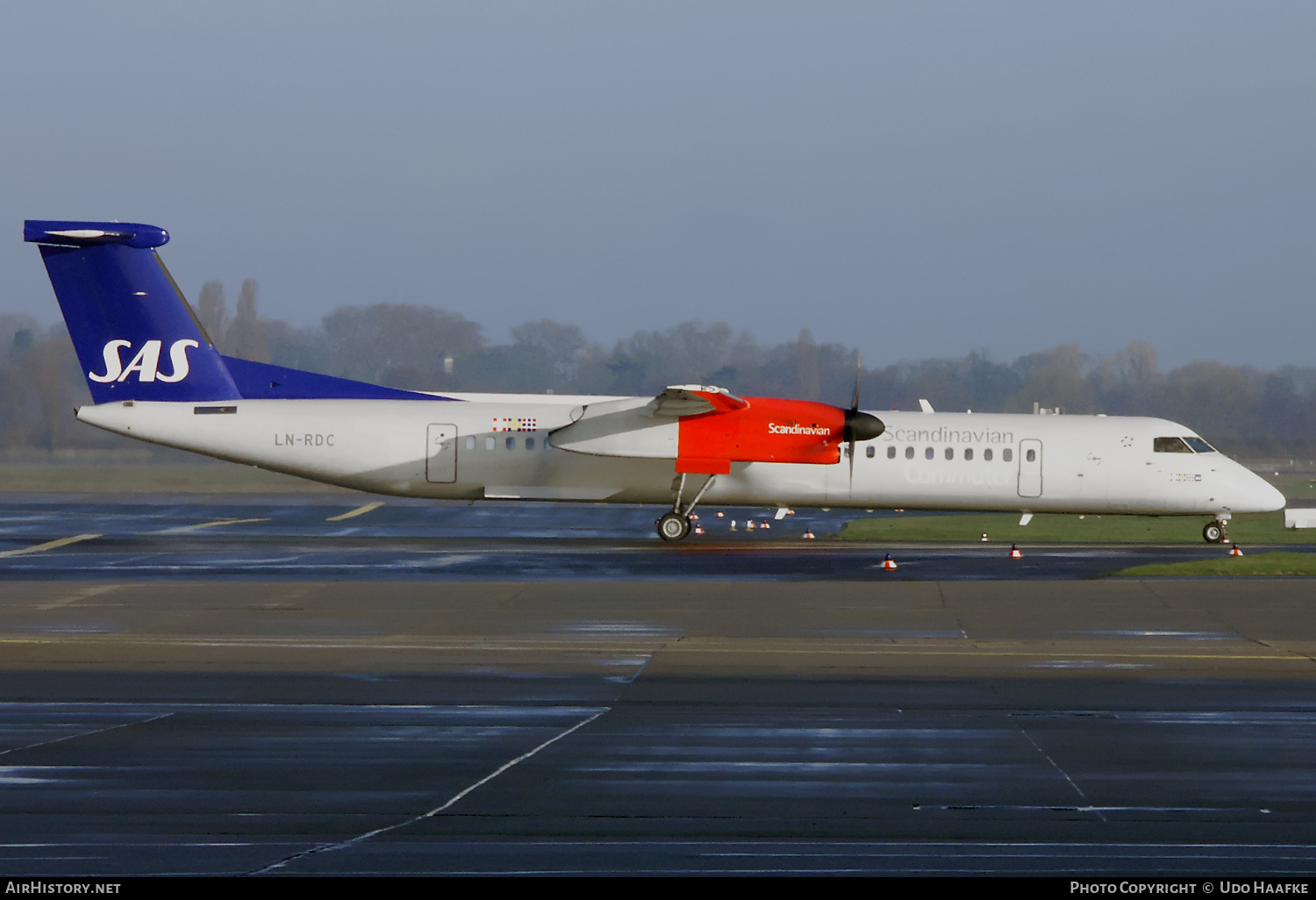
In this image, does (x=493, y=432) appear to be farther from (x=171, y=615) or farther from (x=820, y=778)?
(x=820, y=778)

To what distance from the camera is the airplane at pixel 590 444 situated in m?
30.3

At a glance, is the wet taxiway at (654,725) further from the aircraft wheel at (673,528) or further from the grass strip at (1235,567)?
the aircraft wheel at (673,528)

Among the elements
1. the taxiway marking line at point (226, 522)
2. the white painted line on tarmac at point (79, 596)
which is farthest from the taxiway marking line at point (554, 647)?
the taxiway marking line at point (226, 522)

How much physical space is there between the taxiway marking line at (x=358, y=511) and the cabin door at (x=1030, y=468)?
19189 millimetres

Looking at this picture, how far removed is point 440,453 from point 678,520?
5643 millimetres

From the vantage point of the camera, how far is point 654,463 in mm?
30828

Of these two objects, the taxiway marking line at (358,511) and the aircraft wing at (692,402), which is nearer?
the aircraft wing at (692,402)

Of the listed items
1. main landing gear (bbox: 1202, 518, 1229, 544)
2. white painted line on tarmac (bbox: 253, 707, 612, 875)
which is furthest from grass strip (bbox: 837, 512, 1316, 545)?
white painted line on tarmac (bbox: 253, 707, 612, 875)

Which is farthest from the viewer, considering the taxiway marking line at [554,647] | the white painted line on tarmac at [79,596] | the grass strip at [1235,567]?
the grass strip at [1235,567]

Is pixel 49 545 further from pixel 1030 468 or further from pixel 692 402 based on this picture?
pixel 1030 468

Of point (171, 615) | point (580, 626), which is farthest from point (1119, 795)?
point (171, 615)

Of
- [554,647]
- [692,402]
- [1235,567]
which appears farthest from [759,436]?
[554,647]

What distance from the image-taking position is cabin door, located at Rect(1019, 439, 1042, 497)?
101ft

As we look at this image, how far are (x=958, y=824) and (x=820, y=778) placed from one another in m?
1.38
